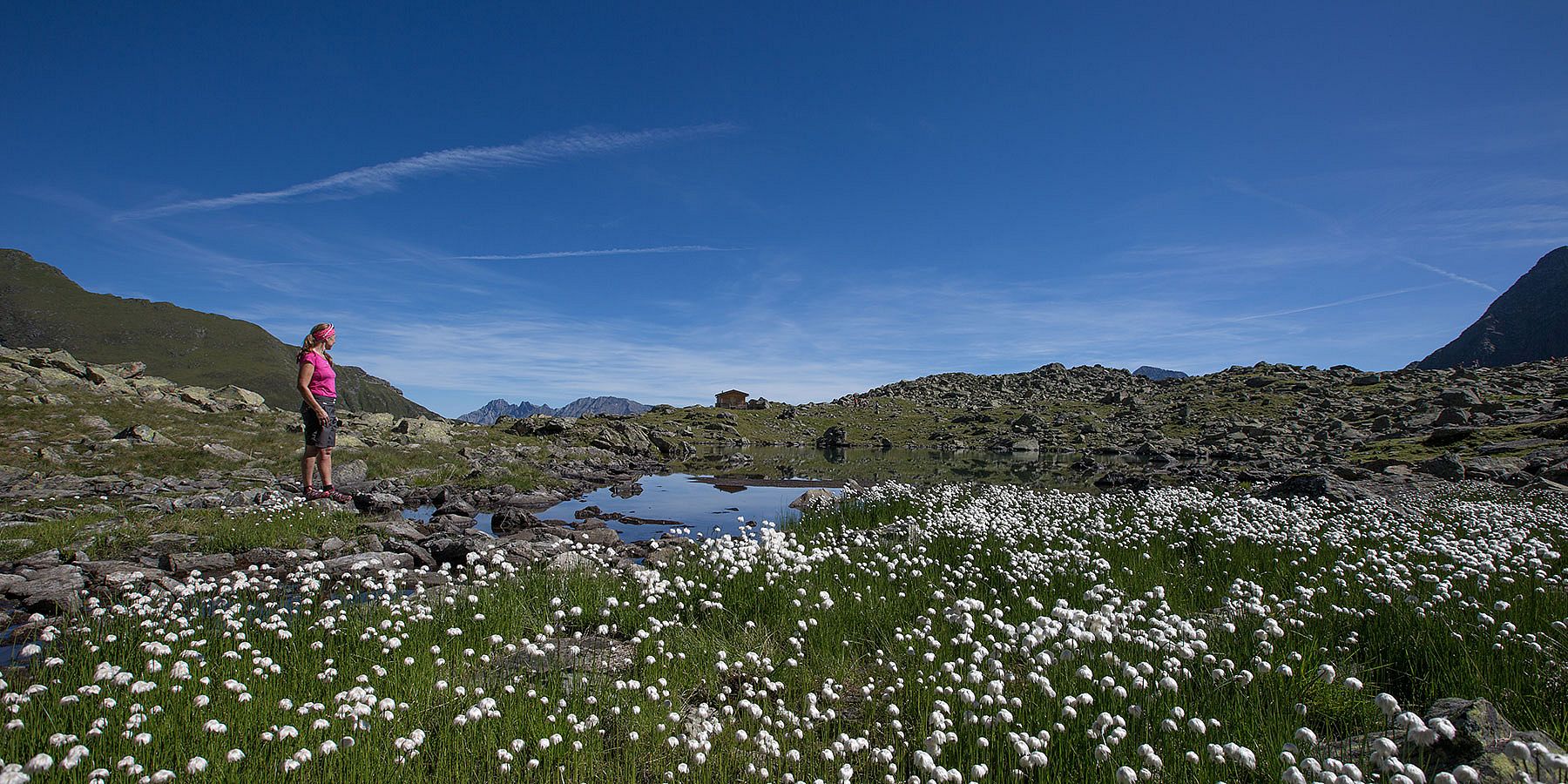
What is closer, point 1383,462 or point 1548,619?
point 1548,619

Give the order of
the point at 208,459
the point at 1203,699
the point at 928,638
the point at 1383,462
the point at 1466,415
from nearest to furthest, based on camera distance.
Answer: the point at 1203,699 < the point at 928,638 < the point at 208,459 < the point at 1383,462 < the point at 1466,415

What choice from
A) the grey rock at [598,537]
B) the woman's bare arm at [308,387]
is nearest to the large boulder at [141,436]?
the woman's bare arm at [308,387]

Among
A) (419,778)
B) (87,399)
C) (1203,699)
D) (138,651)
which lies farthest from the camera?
(87,399)

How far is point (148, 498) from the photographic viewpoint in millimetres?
17766

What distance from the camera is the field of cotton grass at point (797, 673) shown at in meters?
5.47

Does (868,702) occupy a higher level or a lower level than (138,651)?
lower

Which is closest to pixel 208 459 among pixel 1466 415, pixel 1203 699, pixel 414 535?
pixel 414 535

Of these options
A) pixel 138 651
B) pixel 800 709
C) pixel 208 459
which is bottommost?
pixel 800 709

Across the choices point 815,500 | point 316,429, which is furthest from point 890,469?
point 316,429

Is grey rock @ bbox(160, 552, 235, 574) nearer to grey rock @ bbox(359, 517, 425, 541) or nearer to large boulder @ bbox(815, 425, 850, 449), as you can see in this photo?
grey rock @ bbox(359, 517, 425, 541)

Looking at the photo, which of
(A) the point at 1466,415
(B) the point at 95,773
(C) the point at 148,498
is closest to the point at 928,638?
(B) the point at 95,773

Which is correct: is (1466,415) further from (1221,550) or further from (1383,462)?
(1221,550)

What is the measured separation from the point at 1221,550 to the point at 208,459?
33.5 m

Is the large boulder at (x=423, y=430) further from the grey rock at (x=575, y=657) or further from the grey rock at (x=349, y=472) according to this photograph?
the grey rock at (x=575, y=657)
